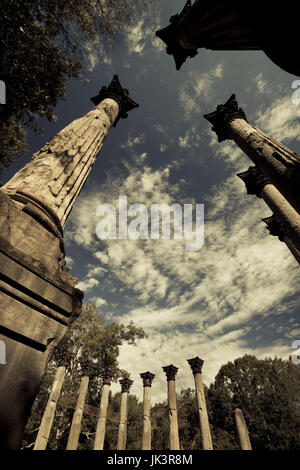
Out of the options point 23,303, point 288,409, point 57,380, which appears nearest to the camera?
point 23,303

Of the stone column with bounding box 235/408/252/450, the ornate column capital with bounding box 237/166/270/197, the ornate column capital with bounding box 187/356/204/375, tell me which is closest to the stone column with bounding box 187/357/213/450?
the ornate column capital with bounding box 187/356/204/375

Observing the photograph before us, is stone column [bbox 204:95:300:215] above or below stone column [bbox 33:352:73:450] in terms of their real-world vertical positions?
above

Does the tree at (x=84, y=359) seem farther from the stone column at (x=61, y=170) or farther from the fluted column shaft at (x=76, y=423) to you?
the stone column at (x=61, y=170)

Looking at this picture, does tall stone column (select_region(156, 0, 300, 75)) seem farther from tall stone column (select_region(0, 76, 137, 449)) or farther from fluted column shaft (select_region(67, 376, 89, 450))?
fluted column shaft (select_region(67, 376, 89, 450))

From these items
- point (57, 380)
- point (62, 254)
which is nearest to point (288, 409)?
point (57, 380)

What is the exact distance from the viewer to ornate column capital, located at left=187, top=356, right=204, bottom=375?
1362 cm

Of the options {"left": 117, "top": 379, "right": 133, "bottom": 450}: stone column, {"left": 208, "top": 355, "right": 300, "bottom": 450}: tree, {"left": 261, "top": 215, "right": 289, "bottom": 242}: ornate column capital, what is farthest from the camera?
{"left": 208, "top": 355, "right": 300, "bottom": 450}: tree

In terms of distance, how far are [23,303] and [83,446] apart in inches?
1051

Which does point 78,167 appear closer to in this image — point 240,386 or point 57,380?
point 57,380

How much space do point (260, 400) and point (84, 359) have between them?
18.6 meters

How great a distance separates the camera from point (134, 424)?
25109 mm

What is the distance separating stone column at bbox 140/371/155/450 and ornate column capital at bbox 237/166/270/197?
47.6 ft

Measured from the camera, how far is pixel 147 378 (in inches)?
635

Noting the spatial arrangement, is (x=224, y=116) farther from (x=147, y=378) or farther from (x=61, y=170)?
(x=147, y=378)
